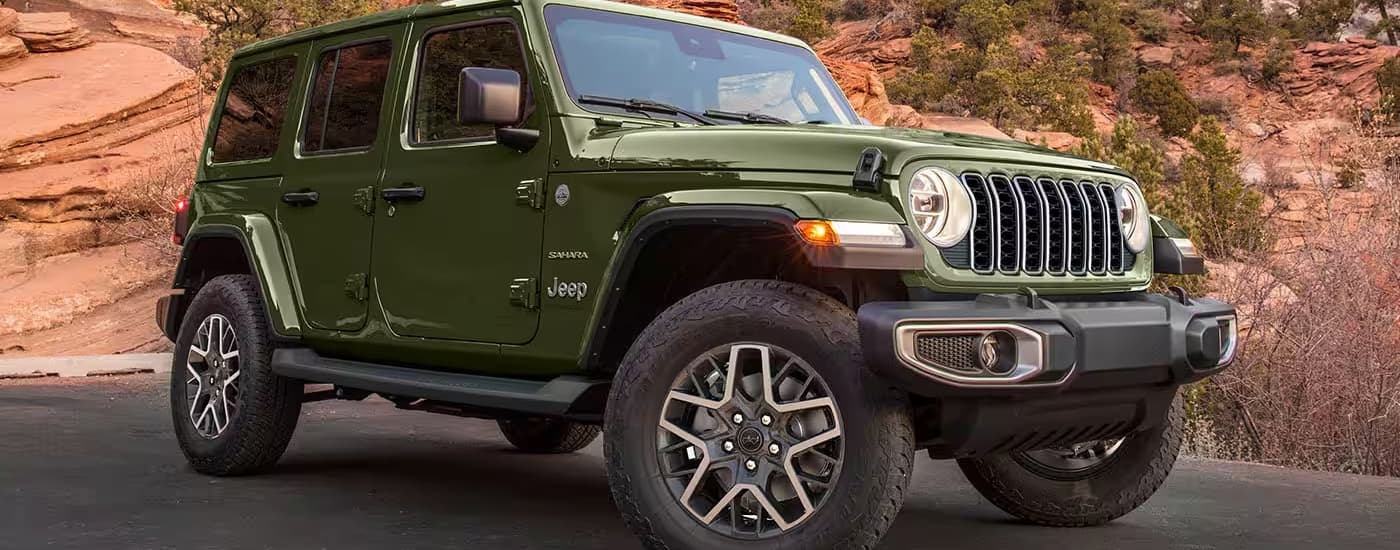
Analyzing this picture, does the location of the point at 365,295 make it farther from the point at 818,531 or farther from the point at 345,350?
the point at 818,531

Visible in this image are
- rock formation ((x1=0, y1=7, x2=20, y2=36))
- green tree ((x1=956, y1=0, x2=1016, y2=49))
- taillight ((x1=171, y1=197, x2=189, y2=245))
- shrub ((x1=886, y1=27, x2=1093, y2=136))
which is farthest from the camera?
green tree ((x1=956, y1=0, x2=1016, y2=49))

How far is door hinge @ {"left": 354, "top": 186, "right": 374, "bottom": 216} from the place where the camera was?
254 inches

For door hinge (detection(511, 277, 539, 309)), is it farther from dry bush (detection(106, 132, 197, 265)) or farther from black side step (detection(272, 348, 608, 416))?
dry bush (detection(106, 132, 197, 265))

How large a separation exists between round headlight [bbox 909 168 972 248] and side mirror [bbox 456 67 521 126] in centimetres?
155

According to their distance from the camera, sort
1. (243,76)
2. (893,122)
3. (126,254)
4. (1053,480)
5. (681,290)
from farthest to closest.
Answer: (893,122)
(126,254)
(243,76)
(1053,480)
(681,290)

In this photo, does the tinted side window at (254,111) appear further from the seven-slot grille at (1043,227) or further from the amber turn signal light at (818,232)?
the seven-slot grille at (1043,227)

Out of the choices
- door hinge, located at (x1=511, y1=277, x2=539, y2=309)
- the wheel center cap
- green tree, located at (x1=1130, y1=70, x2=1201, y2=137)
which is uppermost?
door hinge, located at (x1=511, y1=277, x2=539, y2=309)

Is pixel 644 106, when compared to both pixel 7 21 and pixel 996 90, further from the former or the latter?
pixel 996 90

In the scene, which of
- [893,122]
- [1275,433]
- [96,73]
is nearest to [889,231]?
[1275,433]

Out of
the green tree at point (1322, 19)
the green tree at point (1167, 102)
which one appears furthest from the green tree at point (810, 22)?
the green tree at point (1322, 19)

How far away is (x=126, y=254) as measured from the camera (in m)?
22.2

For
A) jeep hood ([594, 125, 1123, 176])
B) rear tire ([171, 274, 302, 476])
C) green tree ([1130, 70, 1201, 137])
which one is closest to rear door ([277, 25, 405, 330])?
rear tire ([171, 274, 302, 476])

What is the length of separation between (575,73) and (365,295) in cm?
148

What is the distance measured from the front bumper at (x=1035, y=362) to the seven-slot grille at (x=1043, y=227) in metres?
0.16
